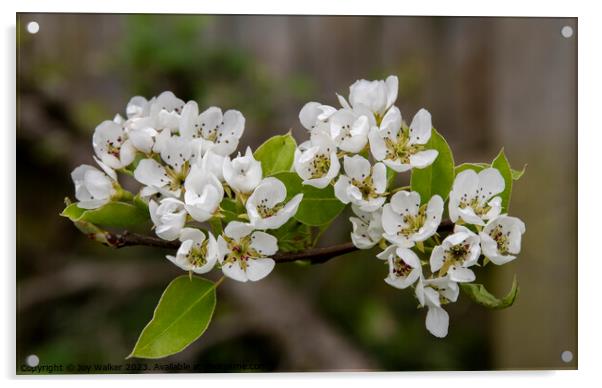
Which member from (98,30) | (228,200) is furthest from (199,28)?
(228,200)

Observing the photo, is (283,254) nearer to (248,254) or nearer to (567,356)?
(248,254)

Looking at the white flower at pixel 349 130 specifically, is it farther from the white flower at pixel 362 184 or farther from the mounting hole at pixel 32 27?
the mounting hole at pixel 32 27

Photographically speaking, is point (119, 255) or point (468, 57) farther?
point (119, 255)

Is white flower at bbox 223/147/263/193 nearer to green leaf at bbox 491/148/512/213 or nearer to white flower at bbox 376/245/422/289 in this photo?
white flower at bbox 376/245/422/289

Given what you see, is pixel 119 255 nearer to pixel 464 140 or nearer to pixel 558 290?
pixel 464 140

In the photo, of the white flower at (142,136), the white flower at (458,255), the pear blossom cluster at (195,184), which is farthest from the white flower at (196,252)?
the white flower at (458,255)

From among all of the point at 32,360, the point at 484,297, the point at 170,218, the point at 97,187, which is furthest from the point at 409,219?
the point at 32,360
